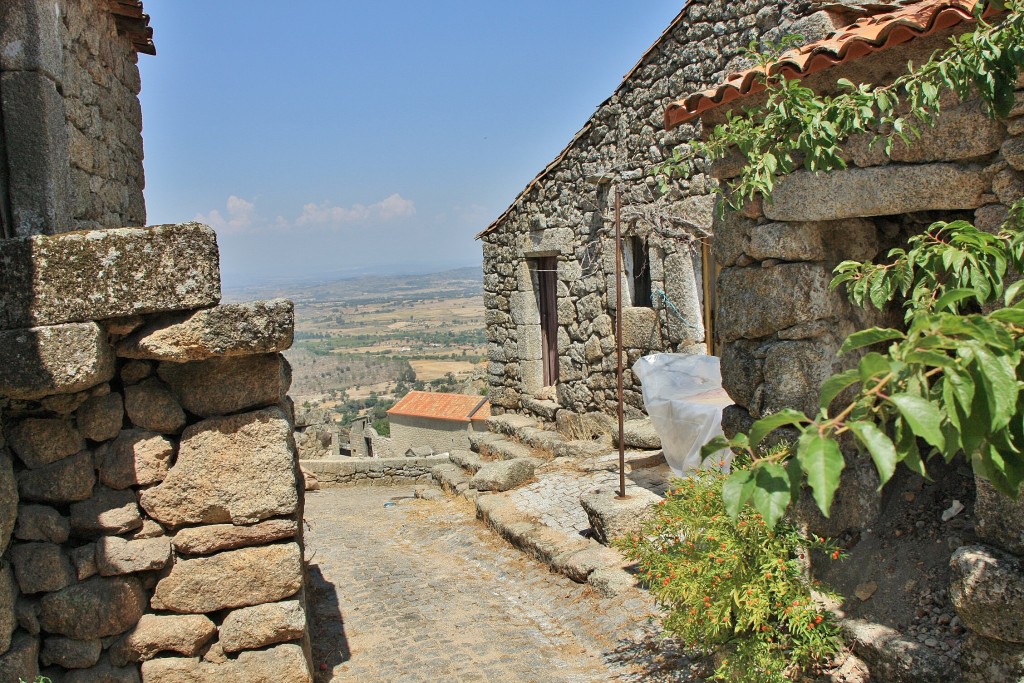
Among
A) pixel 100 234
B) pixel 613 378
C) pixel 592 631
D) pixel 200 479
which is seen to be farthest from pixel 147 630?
pixel 613 378

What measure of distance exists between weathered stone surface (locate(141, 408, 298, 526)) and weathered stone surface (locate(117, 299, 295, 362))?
0.30 m

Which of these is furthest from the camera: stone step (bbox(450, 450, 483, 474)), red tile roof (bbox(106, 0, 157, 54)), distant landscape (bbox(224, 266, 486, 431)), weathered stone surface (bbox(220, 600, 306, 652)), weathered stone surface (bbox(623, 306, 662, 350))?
distant landscape (bbox(224, 266, 486, 431))

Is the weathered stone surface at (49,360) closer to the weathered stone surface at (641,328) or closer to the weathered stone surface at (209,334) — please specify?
the weathered stone surface at (209,334)

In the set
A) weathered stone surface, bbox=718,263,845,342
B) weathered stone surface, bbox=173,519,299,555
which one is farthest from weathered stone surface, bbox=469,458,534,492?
weathered stone surface, bbox=173,519,299,555

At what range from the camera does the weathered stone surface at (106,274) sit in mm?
2961

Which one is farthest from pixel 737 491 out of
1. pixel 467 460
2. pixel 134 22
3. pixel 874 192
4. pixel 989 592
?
pixel 467 460

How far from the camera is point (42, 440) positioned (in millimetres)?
3166

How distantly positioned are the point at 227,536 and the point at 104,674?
0.66 m

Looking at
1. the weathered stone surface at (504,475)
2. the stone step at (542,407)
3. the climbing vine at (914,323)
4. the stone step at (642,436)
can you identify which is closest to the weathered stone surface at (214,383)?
the climbing vine at (914,323)

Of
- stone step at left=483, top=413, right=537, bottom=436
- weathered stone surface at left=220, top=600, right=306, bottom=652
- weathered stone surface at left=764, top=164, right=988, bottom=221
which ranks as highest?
weathered stone surface at left=764, top=164, right=988, bottom=221

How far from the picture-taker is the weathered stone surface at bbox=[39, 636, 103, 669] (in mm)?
Result: 3154

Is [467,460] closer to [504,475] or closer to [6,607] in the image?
[504,475]

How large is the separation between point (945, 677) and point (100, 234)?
3.66 m

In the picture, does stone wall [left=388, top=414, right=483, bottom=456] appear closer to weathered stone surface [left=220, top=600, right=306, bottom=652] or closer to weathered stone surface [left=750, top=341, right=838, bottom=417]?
weathered stone surface [left=750, top=341, right=838, bottom=417]
